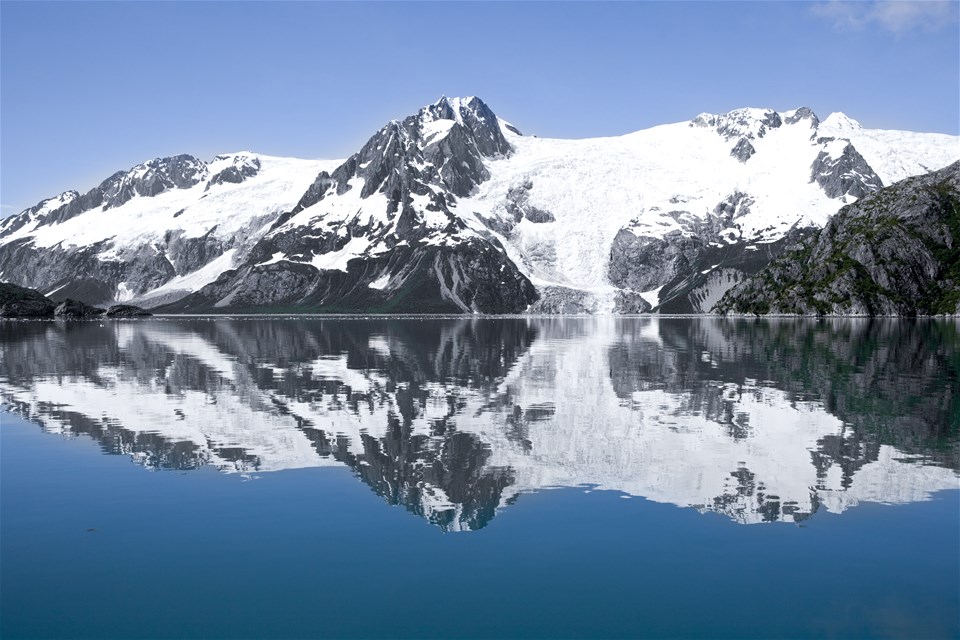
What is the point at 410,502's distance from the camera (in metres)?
32.8

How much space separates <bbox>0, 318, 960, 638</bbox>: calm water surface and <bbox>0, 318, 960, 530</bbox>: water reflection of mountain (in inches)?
11.4

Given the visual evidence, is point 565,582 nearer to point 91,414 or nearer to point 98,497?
point 98,497

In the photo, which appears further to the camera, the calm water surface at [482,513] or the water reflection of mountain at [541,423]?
the water reflection of mountain at [541,423]

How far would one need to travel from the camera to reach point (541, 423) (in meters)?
50.1

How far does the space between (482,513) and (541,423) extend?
19.2 meters

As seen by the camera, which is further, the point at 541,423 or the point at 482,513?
the point at 541,423

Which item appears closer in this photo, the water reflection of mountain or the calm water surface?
the calm water surface

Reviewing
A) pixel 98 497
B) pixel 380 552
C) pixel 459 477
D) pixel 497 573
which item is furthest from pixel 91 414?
pixel 497 573

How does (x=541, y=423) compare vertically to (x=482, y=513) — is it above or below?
above

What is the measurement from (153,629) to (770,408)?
4582 cm

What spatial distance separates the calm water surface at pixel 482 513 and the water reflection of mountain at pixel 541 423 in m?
0.29

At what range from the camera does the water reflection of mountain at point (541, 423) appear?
35.5m

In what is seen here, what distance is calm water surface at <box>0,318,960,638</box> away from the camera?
22047 mm

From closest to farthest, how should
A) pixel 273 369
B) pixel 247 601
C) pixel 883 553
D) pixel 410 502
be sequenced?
pixel 247 601
pixel 883 553
pixel 410 502
pixel 273 369
